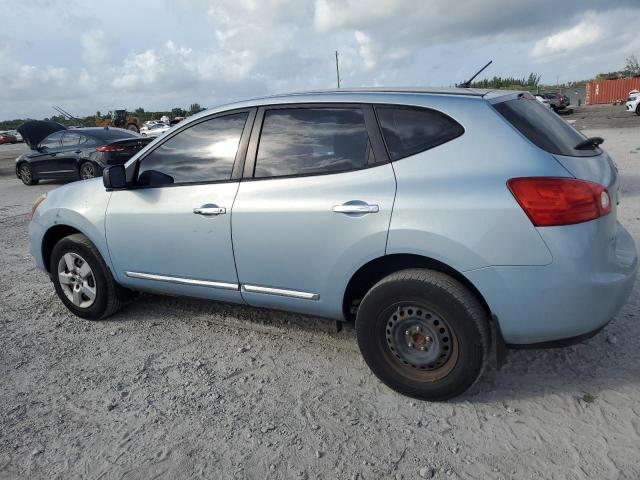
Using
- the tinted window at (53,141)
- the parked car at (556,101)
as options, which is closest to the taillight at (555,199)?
the tinted window at (53,141)

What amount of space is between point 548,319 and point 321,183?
1.43 metres

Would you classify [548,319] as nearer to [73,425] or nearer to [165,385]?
[165,385]

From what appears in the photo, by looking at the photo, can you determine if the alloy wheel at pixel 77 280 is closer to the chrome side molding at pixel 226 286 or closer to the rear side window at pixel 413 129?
the chrome side molding at pixel 226 286

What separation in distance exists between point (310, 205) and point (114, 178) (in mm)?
1572

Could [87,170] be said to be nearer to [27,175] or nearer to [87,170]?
[87,170]

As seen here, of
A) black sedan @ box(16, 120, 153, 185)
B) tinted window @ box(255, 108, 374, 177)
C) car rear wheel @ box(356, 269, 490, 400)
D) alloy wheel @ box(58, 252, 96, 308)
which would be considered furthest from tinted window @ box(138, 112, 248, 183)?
black sedan @ box(16, 120, 153, 185)

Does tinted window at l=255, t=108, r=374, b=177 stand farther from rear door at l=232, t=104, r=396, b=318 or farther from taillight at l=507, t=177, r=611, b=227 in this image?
taillight at l=507, t=177, r=611, b=227

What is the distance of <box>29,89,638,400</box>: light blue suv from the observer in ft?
8.35

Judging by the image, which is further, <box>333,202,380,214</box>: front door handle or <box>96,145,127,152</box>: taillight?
<box>96,145,127,152</box>: taillight

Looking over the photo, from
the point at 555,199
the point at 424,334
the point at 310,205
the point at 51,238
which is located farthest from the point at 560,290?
the point at 51,238

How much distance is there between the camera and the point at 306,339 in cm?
377

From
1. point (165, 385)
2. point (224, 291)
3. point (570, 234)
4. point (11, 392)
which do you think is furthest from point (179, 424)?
point (570, 234)

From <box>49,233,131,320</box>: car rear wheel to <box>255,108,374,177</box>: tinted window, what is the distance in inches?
66.6

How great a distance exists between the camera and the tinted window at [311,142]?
3045mm
